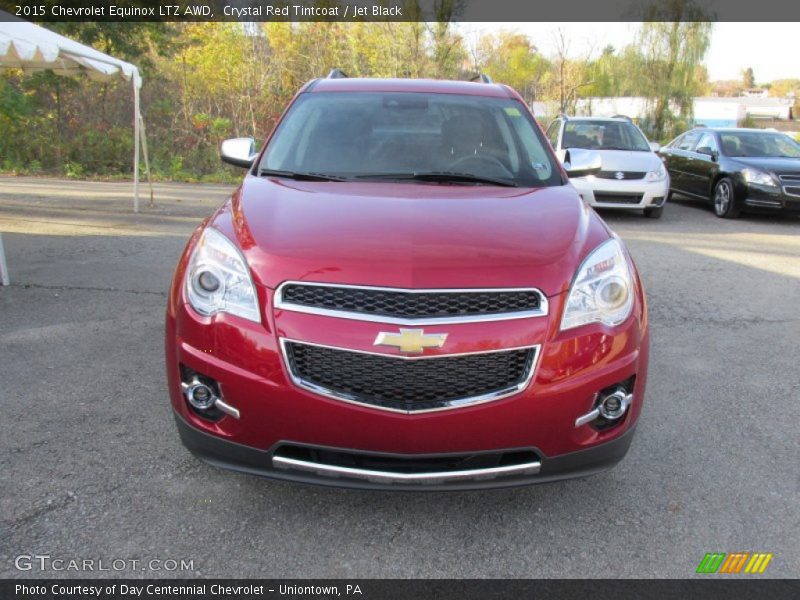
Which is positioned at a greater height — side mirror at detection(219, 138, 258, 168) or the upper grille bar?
side mirror at detection(219, 138, 258, 168)

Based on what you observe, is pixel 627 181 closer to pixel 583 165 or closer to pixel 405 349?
pixel 583 165

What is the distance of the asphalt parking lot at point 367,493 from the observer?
2391 mm

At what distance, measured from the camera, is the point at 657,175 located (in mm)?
10344

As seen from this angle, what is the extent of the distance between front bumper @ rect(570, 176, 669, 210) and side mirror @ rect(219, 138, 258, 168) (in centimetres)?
710

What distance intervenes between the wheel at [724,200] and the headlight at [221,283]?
34.2 ft

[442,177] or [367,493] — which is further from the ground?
[442,177]

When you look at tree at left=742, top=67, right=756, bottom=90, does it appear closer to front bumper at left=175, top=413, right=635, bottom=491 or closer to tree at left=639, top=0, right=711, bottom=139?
tree at left=639, top=0, right=711, bottom=139

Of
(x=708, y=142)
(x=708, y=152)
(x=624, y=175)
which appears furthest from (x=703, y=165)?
(x=624, y=175)

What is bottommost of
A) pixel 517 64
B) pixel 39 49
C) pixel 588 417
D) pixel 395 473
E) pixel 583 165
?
pixel 395 473

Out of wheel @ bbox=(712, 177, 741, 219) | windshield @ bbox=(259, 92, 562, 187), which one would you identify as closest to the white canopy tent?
windshield @ bbox=(259, 92, 562, 187)

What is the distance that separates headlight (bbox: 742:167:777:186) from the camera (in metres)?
10.4

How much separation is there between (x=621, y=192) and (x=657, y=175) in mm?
702

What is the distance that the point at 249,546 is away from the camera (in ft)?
7.93

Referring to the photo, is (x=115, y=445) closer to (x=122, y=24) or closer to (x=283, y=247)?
(x=283, y=247)
